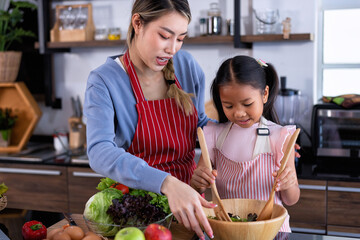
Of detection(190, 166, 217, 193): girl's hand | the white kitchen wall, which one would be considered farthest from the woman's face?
the white kitchen wall

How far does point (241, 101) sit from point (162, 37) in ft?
1.17

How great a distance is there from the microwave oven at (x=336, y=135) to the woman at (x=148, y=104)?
3.72ft

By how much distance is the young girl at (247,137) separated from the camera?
5.29 ft

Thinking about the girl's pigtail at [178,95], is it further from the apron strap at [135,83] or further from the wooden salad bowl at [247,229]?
the wooden salad bowl at [247,229]

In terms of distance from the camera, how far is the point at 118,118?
168cm

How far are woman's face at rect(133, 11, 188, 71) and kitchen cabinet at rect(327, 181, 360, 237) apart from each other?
1487 millimetres

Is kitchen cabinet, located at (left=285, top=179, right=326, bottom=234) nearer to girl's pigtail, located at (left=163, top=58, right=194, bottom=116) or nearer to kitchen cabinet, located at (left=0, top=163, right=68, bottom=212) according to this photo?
girl's pigtail, located at (left=163, top=58, right=194, bottom=116)

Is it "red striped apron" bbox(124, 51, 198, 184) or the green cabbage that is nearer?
the green cabbage

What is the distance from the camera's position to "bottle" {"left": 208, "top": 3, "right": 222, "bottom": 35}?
316cm

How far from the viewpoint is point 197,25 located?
10.9 ft

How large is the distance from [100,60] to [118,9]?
43cm

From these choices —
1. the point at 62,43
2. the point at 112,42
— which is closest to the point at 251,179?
the point at 112,42

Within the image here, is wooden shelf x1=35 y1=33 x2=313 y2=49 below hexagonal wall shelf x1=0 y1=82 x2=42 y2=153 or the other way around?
the other way around

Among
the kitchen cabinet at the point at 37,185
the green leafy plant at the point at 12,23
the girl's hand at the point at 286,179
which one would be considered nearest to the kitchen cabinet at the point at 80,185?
the kitchen cabinet at the point at 37,185
